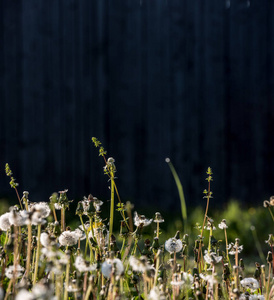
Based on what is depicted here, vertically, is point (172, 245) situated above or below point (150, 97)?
below

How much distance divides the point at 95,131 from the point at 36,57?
1.12 meters

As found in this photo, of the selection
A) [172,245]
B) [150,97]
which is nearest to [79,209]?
[172,245]

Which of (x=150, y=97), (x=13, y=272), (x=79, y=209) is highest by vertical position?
(x=150, y=97)

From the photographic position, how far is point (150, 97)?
17.0 feet

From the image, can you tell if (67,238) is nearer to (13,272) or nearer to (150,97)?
(13,272)

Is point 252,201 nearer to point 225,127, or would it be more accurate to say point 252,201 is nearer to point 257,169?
point 257,169

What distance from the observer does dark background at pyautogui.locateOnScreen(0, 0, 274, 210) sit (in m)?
5.14

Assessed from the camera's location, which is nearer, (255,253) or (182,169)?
(255,253)

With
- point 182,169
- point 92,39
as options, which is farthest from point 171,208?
point 92,39

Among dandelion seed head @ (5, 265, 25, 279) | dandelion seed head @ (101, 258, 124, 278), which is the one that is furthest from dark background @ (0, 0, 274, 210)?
dandelion seed head @ (101, 258, 124, 278)

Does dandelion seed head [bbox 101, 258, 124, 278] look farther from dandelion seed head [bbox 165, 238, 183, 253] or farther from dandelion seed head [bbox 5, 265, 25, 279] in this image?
dandelion seed head [bbox 165, 238, 183, 253]

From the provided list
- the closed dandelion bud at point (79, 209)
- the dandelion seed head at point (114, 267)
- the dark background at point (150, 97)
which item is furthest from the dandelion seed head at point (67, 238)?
the dark background at point (150, 97)

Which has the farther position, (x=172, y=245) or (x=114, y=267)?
(x=172, y=245)

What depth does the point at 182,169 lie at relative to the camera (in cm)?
514
